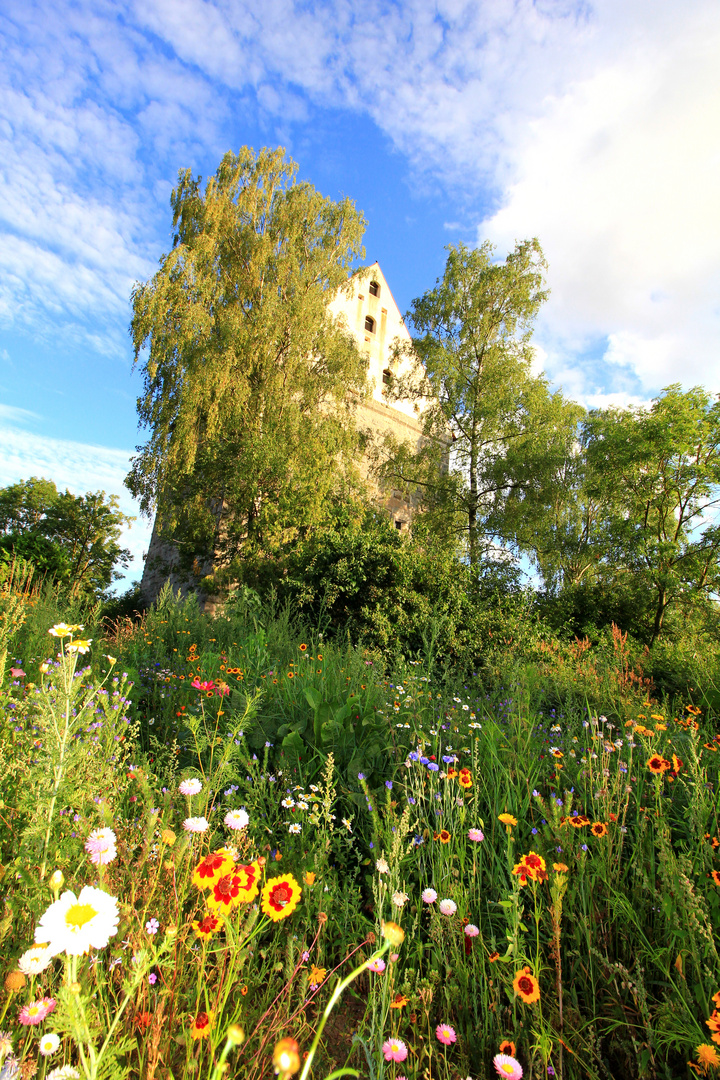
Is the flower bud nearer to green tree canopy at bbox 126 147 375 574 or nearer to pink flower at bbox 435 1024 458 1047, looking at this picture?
pink flower at bbox 435 1024 458 1047

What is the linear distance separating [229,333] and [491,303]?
8.76 meters

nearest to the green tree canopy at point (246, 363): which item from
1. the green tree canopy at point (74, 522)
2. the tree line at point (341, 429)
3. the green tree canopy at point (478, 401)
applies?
the tree line at point (341, 429)

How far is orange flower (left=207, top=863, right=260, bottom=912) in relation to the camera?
1056 mm

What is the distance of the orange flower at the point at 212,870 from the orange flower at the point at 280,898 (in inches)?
5.1

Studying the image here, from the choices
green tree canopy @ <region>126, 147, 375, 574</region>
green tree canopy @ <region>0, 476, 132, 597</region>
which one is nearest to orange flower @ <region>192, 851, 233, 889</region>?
green tree canopy @ <region>126, 147, 375, 574</region>

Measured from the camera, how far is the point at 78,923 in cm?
82

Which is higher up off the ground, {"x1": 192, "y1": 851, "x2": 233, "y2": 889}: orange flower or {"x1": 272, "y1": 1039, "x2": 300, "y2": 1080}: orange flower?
{"x1": 272, "y1": 1039, "x2": 300, "y2": 1080}: orange flower

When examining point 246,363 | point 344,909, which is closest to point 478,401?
point 246,363

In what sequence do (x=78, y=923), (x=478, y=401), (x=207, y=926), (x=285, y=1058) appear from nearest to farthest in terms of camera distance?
(x=285, y=1058), (x=78, y=923), (x=207, y=926), (x=478, y=401)

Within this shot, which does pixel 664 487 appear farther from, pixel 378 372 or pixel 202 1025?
pixel 202 1025

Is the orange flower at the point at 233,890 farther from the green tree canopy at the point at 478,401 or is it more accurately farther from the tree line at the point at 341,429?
the green tree canopy at the point at 478,401

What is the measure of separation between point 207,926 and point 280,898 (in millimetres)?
167

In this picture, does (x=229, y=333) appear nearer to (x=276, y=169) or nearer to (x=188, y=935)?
(x=276, y=169)

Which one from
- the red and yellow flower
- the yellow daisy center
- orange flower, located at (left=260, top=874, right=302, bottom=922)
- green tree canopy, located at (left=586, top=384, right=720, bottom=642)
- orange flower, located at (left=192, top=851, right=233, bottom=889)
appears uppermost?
green tree canopy, located at (left=586, top=384, right=720, bottom=642)
